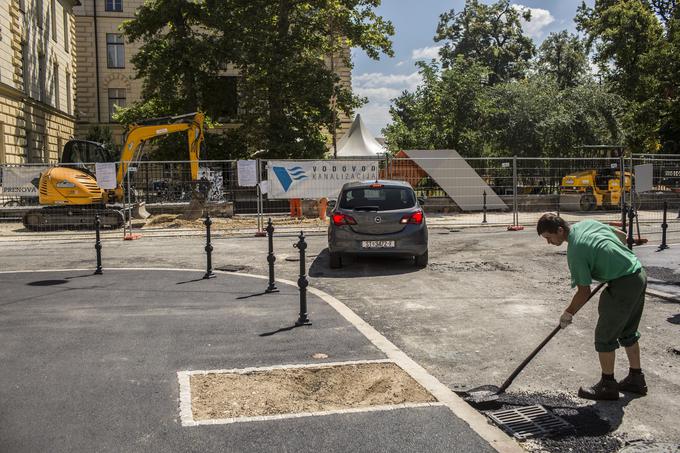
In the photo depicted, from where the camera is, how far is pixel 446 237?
1670 centimetres

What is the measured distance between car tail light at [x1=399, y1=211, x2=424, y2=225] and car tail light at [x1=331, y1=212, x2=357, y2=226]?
0.86m

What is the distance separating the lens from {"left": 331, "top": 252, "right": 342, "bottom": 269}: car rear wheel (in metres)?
11.6

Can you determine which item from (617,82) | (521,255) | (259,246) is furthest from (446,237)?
(617,82)

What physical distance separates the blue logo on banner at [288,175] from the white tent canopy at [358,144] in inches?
683

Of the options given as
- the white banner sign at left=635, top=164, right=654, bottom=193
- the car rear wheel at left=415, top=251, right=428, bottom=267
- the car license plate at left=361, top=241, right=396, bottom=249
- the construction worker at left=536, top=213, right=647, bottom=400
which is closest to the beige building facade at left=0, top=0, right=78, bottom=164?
Answer: the car license plate at left=361, top=241, right=396, bottom=249

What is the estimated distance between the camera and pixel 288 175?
18.6 metres

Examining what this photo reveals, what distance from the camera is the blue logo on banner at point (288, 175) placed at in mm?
18516

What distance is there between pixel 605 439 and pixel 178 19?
31.2 meters

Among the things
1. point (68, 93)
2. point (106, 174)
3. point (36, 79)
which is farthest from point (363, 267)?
point (68, 93)

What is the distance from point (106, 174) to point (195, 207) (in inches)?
157

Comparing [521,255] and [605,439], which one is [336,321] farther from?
[521,255]

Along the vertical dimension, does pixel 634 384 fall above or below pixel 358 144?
below

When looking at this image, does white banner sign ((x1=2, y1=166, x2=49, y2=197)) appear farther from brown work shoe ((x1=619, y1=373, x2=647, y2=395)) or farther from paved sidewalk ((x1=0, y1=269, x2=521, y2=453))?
brown work shoe ((x1=619, y1=373, x2=647, y2=395))

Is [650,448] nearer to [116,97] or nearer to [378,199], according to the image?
[378,199]
